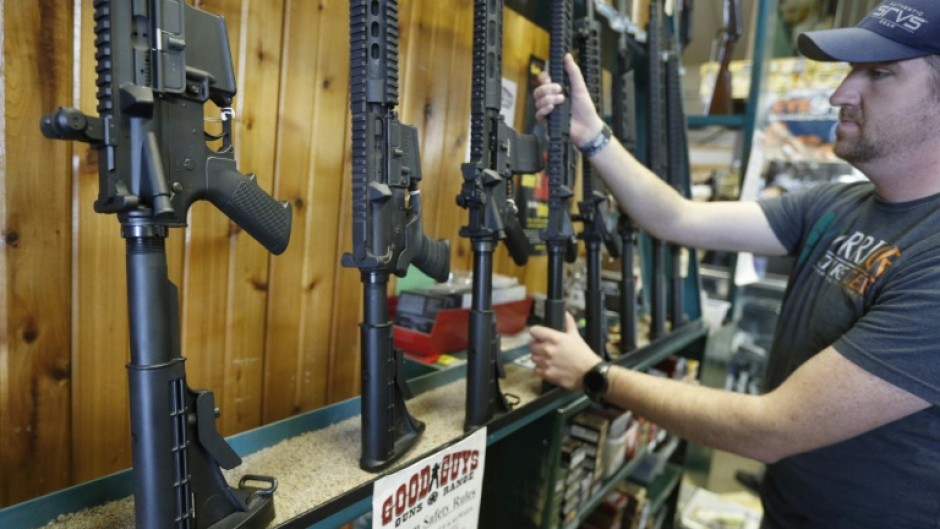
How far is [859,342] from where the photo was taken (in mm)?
796

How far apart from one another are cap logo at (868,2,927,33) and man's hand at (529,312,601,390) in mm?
777

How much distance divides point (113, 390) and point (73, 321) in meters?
0.13

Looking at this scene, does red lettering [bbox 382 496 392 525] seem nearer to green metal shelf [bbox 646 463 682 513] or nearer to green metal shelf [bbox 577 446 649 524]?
green metal shelf [bbox 577 446 649 524]

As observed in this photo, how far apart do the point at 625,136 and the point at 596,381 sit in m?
0.74

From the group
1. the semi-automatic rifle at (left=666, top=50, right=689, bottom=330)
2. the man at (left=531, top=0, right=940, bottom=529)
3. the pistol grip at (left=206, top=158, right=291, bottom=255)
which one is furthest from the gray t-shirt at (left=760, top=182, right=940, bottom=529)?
the pistol grip at (left=206, top=158, right=291, bottom=255)

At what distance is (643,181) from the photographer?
128 centimetres

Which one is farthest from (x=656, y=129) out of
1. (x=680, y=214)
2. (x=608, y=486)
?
(x=608, y=486)

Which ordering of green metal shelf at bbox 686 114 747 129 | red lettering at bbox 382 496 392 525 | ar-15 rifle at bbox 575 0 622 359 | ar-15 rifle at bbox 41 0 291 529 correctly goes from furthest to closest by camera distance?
green metal shelf at bbox 686 114 747 129 < ar-15 rifle at bbox 575 0 622 359 < red lettering at bbox 382 496 392 525 < ar-15 rifle at bbox 41 0 291 529

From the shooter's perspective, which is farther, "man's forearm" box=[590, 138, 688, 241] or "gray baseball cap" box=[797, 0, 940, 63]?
"man's forearm" box=[590, 138, 688, 241]

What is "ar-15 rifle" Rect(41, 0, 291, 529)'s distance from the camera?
0.46 meters

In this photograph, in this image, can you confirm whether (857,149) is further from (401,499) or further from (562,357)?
(401,499)

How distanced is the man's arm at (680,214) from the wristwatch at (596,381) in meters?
0.49

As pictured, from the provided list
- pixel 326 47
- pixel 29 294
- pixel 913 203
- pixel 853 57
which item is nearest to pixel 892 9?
pixel 853 57

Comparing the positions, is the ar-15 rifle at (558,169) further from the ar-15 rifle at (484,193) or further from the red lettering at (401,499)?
the red lettering at (401,499)
